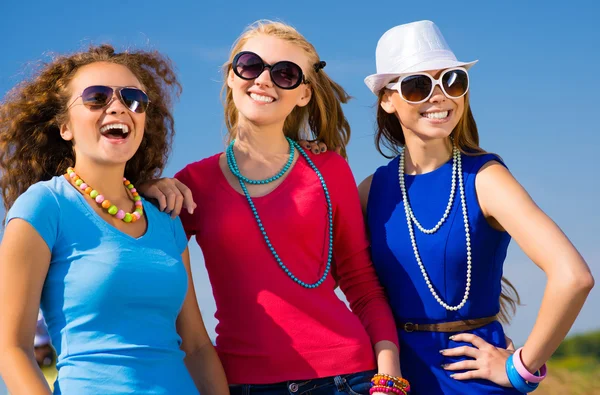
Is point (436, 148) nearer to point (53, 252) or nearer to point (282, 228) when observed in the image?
point (282, 228)

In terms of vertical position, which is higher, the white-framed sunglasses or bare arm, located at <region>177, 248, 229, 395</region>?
the white-framed sunglasses

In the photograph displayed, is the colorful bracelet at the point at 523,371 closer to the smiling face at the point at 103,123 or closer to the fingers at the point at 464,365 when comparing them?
the fingers at the point at 464,365

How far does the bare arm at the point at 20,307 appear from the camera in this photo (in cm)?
304

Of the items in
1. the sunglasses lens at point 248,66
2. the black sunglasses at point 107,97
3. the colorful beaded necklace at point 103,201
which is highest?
the sunglasses lens at point 248,66

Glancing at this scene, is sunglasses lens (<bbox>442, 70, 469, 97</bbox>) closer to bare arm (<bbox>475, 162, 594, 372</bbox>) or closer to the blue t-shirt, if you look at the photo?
bare arm (<bbox>475, 162, 594, 372</bbox>)

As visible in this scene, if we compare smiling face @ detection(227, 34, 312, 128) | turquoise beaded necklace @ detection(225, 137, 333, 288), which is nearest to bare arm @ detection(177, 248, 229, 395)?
turquoise beaded necklace @ detection(225, 137, 333, 288)

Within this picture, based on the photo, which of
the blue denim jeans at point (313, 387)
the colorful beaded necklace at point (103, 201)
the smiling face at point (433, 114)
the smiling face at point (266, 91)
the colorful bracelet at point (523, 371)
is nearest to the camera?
the colorful beaded necklace at point (103, 201)

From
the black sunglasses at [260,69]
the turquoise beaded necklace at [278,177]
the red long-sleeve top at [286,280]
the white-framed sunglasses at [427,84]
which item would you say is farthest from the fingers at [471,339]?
the black sunglasses at [260,69]

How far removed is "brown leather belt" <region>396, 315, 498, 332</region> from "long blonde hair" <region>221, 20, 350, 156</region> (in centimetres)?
112

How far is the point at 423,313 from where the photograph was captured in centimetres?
415

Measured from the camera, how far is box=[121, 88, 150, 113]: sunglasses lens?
363 cm

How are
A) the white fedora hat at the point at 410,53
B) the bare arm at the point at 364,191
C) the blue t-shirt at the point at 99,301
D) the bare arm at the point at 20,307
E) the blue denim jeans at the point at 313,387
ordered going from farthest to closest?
the bare arm at the point at 364,191 → the white fedora hat at the point at 410,53 → the blue denim jeans at the point at 313,387 → the blue t-shirt at the point at 99,301 → the bare arm at the point at 20,307

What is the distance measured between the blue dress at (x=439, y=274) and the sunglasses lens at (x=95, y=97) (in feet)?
5.59

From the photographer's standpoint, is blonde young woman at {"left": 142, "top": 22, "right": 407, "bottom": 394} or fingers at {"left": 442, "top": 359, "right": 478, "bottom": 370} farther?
fingers at {"left": 442, "top": 359, "right": 478, "bottom": 370}
